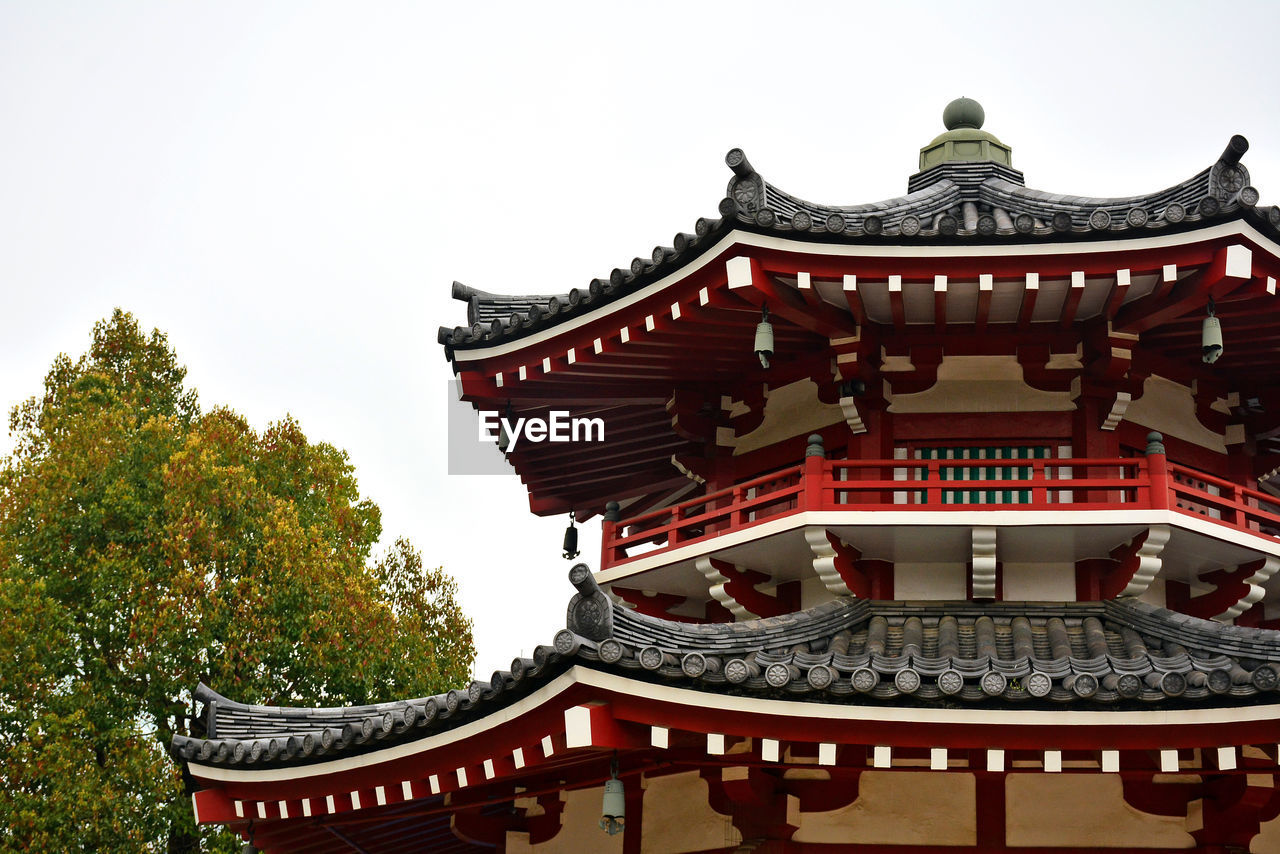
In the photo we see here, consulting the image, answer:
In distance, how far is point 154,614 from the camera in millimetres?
27453

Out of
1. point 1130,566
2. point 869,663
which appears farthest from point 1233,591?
point 869,663

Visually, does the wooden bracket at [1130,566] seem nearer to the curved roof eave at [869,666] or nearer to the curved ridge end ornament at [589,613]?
the curved roof eave at [869,666]

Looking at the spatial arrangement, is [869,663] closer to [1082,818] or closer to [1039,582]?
[1082,818]

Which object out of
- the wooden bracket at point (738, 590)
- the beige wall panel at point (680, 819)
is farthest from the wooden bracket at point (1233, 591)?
the beige wall panel at point (680, 819)

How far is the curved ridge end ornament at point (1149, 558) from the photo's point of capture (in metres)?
12.0

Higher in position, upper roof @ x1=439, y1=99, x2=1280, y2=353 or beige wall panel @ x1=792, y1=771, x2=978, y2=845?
upper roof @ x1=439, y1=99, x2=1280, y2=353

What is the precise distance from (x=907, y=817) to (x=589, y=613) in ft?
11.0

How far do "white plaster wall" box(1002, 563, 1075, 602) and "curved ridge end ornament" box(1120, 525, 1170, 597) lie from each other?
605mm

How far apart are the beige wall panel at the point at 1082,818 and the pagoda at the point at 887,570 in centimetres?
2

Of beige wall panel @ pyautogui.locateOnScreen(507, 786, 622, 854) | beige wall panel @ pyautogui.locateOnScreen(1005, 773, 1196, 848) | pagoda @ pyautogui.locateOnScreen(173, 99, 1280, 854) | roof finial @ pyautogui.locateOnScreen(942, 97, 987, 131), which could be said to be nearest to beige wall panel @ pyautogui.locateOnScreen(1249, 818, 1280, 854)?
pagoda @ pyautogui.locateOnScreen(173, 99, 1280, 854)

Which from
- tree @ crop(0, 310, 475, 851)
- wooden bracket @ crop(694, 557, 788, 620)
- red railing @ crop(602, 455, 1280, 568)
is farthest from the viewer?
tree @ crop(0, 310, 475, 851)

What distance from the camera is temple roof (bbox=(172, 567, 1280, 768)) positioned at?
9.59 metres

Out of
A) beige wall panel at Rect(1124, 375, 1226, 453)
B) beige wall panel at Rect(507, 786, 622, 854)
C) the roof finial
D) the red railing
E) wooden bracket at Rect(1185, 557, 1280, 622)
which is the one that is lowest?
beige wall panel at Rect(507, 786, 622, 854)

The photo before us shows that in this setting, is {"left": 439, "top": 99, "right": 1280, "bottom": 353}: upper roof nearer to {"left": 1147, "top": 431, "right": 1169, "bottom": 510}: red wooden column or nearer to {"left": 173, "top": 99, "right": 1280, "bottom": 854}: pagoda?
{"left": 173, "top": 99, "right": 1280, "bottom": 854}: pagoda
